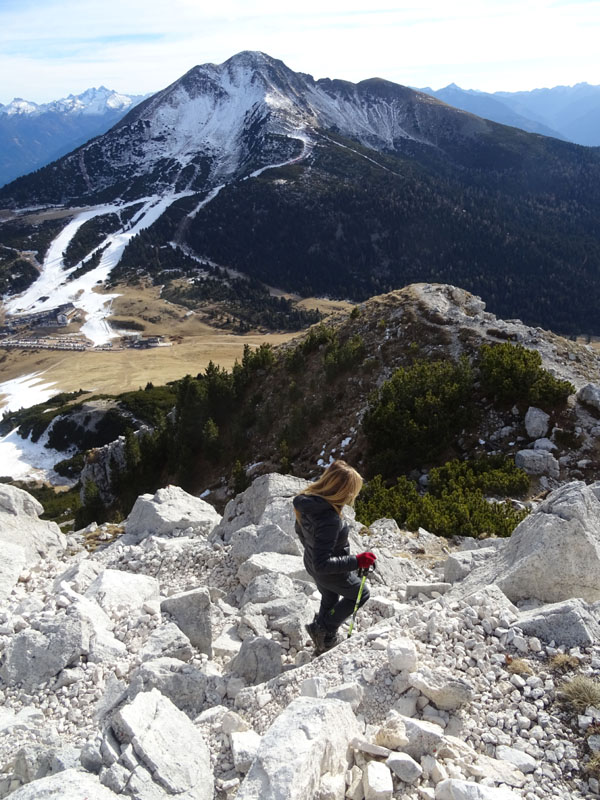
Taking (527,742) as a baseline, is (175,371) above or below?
below

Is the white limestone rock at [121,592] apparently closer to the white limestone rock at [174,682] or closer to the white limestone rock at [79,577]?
the white limestone rock at [79,577]

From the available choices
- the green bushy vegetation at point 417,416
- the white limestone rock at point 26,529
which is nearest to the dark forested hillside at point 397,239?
the green bushy vegetation at point 417,416

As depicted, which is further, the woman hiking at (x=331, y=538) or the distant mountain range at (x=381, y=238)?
the distant mountain range at (x=381, y=238)

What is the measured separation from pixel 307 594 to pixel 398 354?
1909 cm

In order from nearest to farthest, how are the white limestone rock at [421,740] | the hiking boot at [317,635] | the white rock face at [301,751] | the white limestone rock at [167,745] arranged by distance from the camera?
1. the white rock face at [301,751]
2. the white limestone rock at [167,745]
3. the white limestone rock at [421,740]
4. the hiking boot at [317,635]

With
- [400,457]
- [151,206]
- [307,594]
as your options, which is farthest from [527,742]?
[151,206]

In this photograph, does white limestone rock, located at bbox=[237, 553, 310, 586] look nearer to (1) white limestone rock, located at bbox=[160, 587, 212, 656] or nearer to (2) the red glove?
(1) white limestone rock, located at bbox=[160, 587, 212, 656]

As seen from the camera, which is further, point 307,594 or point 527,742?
point 307,594

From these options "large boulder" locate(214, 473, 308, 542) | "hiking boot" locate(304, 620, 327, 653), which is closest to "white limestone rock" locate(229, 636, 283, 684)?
"hiking boot" locate(304, 620, 327, 653)

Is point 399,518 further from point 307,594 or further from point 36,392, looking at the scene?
point 36,392

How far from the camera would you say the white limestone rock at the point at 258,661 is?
21.9 ft

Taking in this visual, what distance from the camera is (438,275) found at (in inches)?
5571

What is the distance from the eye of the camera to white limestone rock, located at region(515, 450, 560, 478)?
16984mm

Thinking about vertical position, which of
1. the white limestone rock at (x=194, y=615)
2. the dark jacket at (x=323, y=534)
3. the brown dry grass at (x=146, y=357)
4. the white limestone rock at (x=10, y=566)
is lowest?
the brown dry grass at (x=146, y=357)
